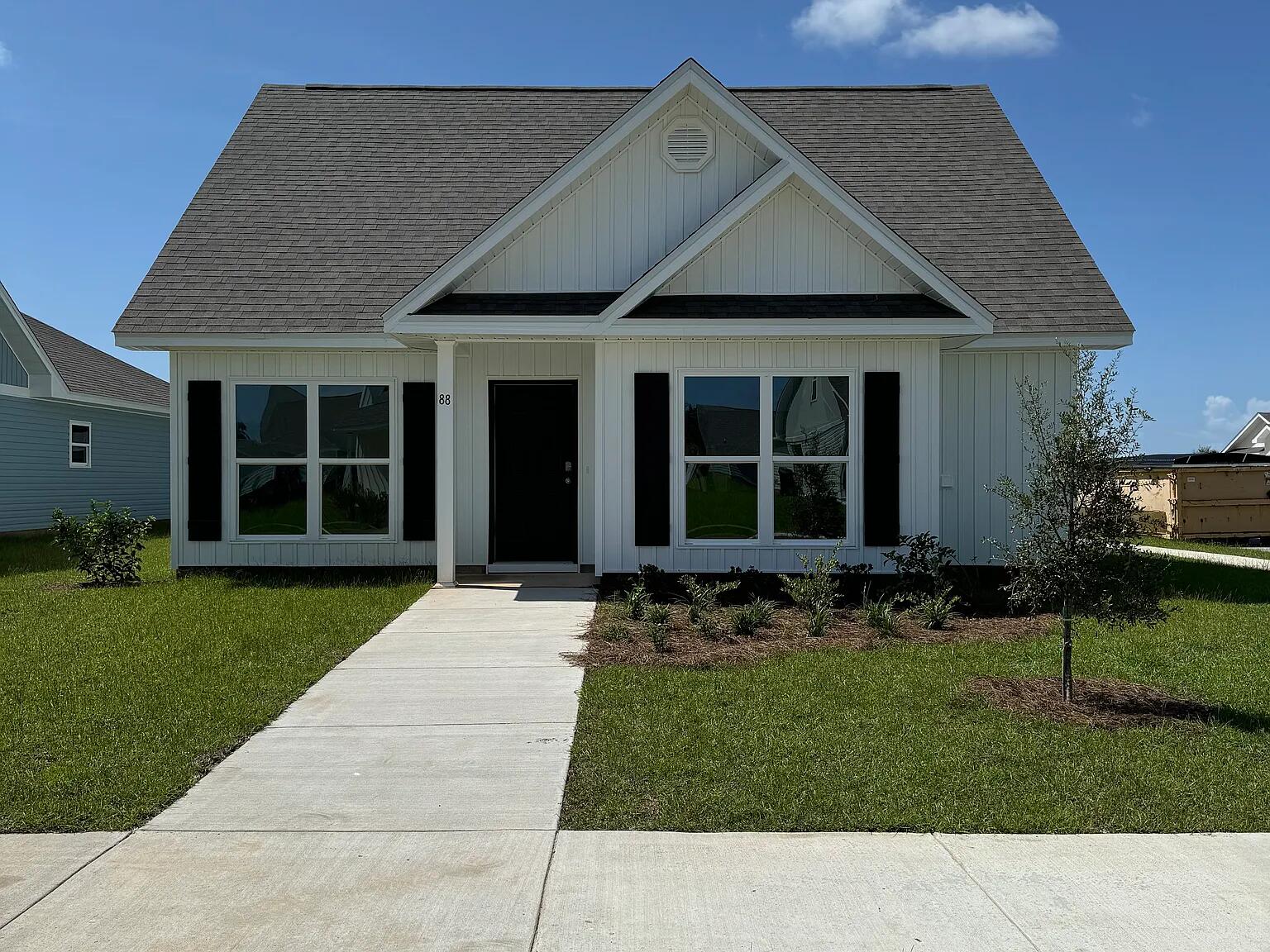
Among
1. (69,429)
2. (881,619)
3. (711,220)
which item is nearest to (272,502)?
(711,220)

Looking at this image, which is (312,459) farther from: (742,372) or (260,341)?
(742,372)

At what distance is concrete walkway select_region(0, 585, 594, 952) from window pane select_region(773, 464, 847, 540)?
4925 millimetres

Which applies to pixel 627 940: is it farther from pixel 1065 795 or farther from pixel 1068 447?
pixel 1068 447

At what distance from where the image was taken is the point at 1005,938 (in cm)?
374

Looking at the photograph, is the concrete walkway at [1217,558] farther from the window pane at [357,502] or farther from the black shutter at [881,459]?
the window pane at [357,502]

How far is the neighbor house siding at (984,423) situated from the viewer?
12.9 metres

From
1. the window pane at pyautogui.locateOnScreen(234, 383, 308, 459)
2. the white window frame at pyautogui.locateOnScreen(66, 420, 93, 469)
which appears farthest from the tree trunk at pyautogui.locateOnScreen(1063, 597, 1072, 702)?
the white window frame at pyautogui.locateOnScreen(66, 420, 93, 469)

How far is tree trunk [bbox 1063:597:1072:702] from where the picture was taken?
688 cm

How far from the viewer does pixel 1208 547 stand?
19594 millimetres

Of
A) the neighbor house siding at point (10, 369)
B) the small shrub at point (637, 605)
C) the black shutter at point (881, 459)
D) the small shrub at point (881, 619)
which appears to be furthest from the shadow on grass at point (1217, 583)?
the neighbor house siding at point (10, 369)

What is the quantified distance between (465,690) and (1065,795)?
3969mm

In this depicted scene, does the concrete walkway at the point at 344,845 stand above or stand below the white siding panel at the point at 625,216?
below

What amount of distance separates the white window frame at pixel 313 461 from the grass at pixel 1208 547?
39.8 feet

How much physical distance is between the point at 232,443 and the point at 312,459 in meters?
1.02
